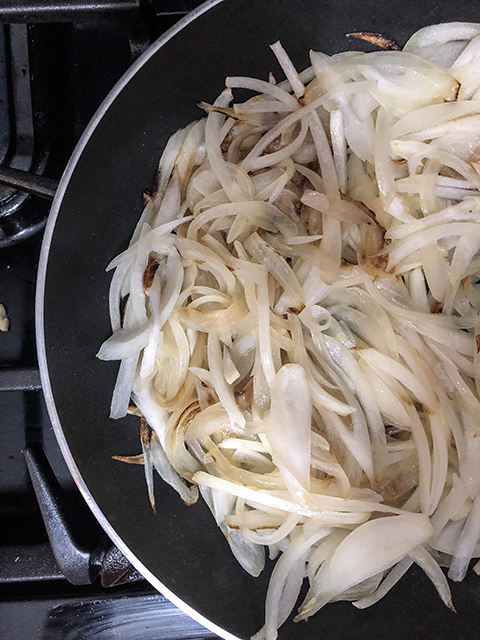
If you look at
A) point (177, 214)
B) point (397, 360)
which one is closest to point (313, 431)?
point (397, 360)

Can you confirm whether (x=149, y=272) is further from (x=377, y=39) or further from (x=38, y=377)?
(x=377, y=39)

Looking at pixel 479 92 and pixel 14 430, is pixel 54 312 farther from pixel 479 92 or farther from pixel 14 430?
pixel 479 92

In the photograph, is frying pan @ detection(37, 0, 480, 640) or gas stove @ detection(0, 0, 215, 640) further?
gas stove @ detection(0, 0, 215, 640)

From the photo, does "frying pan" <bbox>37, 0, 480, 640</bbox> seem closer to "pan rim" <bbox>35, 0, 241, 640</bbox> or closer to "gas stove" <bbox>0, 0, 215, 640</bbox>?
"pan rim" <bbox>35, 0, 241, 640</bbox>

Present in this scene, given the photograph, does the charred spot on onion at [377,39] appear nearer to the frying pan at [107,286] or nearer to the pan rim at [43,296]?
the frying pan at [107,286]

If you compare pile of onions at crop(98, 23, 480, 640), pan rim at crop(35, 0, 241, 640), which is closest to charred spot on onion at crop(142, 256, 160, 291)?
pile of onions at crop(98, 23, 480, 640)

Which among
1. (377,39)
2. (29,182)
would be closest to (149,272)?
(29,182)
